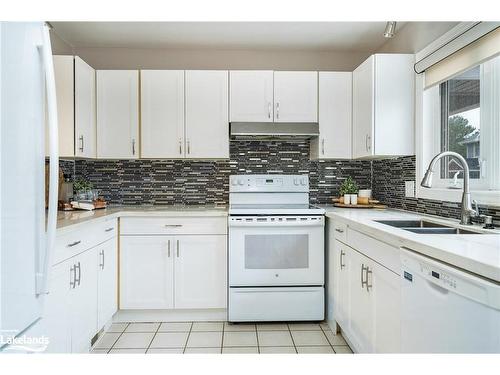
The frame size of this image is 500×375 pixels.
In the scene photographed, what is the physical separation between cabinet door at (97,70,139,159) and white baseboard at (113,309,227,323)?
132 centimetres

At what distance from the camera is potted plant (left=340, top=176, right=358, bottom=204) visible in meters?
3.21

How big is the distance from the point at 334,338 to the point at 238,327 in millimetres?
728

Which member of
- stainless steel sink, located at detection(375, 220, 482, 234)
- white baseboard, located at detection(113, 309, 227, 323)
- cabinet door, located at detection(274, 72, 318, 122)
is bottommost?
white baseboard, located at detection(113, 309, 227, 323)

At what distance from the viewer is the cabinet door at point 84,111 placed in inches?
112

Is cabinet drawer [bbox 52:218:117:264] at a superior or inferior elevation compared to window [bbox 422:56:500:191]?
inferior

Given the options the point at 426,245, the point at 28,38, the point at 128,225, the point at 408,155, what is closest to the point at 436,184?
the point at 408,155

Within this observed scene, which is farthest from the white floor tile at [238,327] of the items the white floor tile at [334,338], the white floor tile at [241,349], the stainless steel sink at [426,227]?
the stainless steel sink at [426,227]

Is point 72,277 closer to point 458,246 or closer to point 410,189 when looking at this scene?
point 458,246

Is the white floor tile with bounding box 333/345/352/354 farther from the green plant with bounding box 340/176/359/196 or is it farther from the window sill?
the green plant with bounding box 340/176/359/196

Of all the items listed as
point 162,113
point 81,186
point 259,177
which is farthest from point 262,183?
point 81,186

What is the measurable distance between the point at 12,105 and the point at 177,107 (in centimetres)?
211

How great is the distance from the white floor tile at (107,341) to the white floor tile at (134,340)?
4 centimetres

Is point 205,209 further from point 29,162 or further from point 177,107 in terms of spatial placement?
point 29,162

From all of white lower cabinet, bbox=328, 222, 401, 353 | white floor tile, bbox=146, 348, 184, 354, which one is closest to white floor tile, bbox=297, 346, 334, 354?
white lower cabinet, bbox=328, 222, 401, 353
